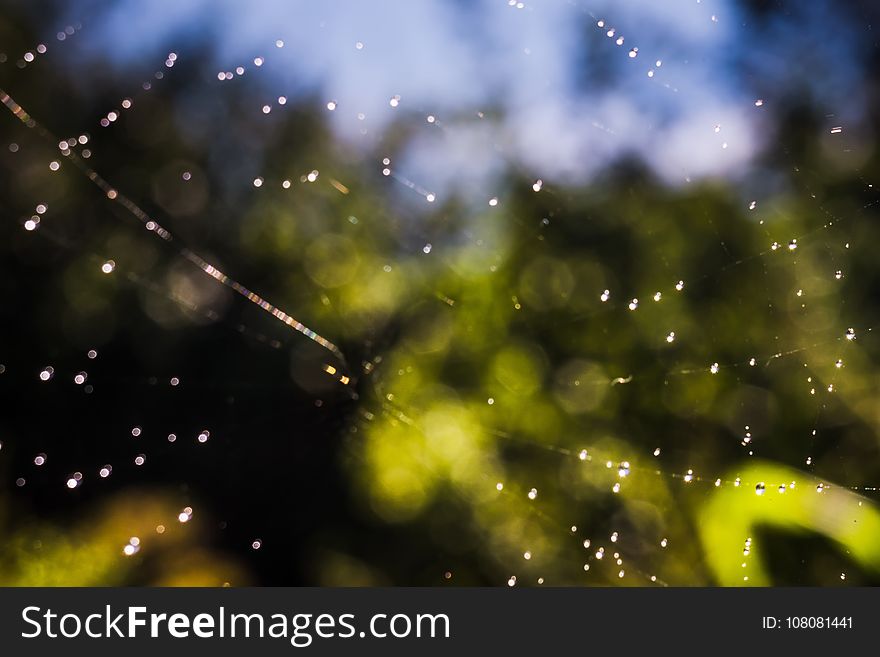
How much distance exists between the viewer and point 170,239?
60.1 inches

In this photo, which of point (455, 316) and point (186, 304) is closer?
point (186, 304)

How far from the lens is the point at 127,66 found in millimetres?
1410

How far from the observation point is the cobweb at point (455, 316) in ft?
4.76

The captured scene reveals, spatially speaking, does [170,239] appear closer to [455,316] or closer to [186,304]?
[186,304]

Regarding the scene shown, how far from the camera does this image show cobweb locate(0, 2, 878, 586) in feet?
4.76

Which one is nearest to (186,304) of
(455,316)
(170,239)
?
(170,239)

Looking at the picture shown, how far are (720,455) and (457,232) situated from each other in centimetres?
90

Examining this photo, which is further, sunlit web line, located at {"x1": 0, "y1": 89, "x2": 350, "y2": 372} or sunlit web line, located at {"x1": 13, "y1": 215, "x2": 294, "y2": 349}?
sunlit web line, located at {"x1": 13, "y1": 215, "x2": 294, "y2": 349}

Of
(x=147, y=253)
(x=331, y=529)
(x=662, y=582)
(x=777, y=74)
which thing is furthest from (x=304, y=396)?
(x=777, y=74)

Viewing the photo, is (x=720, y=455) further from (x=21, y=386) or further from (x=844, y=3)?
(x=21, y=386)

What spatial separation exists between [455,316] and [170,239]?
78 centimetres

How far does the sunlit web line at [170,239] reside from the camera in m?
1.28

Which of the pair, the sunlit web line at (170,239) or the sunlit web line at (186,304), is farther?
the sunlit web line at (186,304)

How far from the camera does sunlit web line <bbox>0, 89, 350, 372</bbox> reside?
1.28 meters
